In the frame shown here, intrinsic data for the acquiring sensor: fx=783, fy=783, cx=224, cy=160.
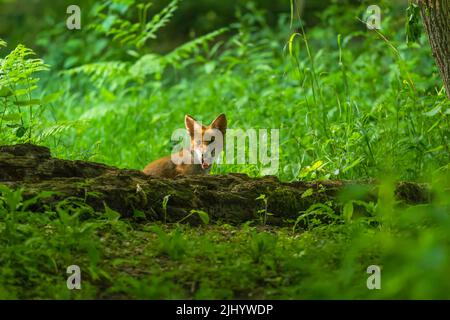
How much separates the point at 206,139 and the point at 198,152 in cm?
15

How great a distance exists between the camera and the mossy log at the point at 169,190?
479cm

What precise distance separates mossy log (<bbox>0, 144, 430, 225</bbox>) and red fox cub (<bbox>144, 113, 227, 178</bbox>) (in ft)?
6.64

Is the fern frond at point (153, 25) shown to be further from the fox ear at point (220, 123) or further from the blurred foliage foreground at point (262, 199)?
the fox ear at point (220, 123)

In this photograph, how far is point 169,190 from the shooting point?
5031mm

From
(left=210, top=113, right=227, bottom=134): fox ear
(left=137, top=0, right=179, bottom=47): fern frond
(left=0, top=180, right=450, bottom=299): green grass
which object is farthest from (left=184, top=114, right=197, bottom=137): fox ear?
(left=0, top=180, right=450, bottom=299): green grass

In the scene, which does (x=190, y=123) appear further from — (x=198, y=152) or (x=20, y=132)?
(x=20, y=132)

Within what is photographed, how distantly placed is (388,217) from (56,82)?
8.34 meters

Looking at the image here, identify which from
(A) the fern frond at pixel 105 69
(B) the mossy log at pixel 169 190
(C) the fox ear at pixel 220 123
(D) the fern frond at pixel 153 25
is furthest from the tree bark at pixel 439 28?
(A) the fern frond at pixel 105 69

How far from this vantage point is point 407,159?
6.37m

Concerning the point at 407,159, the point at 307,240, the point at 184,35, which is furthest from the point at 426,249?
the point at 184,35

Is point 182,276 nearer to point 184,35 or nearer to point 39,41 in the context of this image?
point 39,41

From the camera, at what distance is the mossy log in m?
4.79

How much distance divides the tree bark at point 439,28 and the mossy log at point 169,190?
2.85ft

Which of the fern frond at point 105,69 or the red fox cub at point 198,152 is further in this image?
the fern frond at point 105,69
